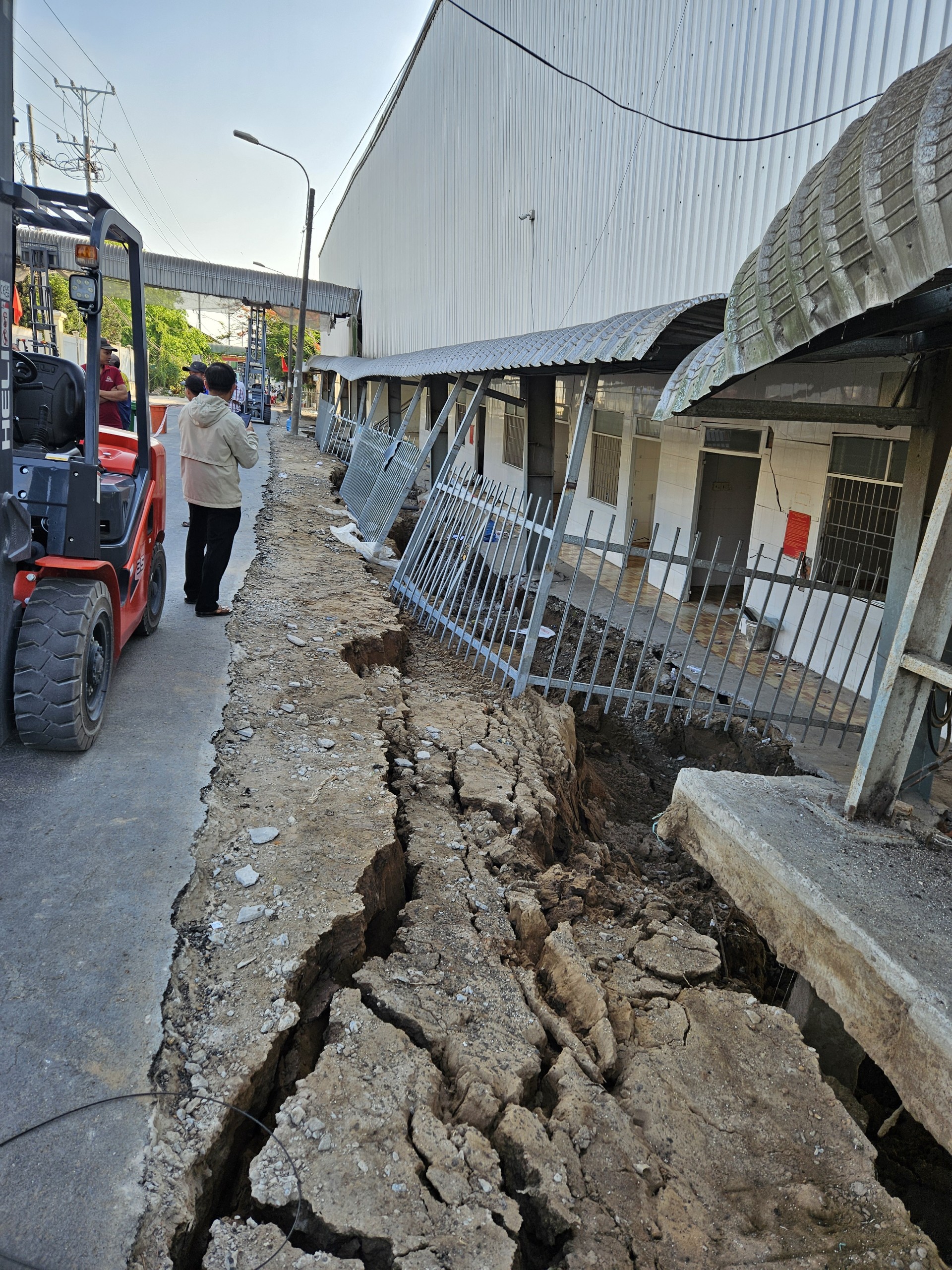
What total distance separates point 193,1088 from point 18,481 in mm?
2919

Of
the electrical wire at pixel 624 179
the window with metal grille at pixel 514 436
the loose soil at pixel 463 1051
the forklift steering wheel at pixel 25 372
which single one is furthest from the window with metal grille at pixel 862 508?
the window with metal grille at pixel 514 436

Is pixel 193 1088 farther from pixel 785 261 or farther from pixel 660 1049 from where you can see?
pixel 785 261

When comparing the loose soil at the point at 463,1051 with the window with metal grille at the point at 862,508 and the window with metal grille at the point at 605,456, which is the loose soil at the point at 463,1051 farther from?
the window with metal grille at the point at 605,456

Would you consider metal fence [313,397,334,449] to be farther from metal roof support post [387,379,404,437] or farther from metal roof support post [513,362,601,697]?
metal roof support post [513,362,601,697]

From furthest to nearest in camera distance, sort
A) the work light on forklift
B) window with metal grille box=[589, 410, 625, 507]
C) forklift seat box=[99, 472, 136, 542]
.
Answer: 1. window with metal grille box=[589, 410, 625, 507]
2. forklift seat box=[99, 472, 136, 542]
3. the work light on forklift

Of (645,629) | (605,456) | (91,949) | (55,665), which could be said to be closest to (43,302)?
(605,456)

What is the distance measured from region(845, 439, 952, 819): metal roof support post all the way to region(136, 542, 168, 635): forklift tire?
4283 millimetres

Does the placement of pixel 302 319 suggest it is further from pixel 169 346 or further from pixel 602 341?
pixel 169 346

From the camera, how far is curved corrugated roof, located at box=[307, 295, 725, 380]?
485 centimetres

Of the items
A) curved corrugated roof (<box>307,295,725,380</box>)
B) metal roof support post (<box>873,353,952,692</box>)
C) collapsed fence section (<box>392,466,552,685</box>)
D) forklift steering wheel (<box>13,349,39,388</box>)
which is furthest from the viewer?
collapsed fence section (<box>392,466,552,685</box>)

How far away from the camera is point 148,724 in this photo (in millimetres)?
4289

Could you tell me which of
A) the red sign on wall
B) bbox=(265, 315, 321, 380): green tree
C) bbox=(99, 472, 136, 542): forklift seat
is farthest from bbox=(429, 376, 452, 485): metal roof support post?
bbox=(265, 315, 321, 380): green tree

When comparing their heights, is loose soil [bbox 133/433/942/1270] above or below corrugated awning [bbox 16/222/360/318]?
below

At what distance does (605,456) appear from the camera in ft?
43.5
